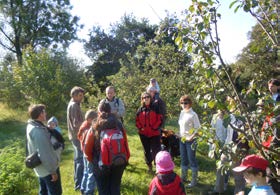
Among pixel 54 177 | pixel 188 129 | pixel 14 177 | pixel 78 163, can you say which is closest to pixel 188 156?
pixel 188 129

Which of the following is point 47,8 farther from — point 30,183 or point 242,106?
point 242,106

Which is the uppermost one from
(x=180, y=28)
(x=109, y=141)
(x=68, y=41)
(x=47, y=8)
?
(x=47, y=8)

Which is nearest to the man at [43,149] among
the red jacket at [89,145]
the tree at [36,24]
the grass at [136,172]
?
the red jacket at [89,145]

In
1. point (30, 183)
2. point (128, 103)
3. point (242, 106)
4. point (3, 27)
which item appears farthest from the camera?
point (3, 27)

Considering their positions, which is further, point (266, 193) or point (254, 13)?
point (266, 193)

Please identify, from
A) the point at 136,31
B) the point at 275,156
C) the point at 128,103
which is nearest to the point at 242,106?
the point at 275,156

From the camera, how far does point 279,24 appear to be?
2975 millimetres

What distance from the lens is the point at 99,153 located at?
15.3 ft

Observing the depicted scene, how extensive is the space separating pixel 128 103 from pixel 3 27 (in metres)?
21.8

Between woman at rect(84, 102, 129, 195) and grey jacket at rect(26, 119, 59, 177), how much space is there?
1.84ft

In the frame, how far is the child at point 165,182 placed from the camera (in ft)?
13.4

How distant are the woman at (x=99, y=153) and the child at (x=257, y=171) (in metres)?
2.00

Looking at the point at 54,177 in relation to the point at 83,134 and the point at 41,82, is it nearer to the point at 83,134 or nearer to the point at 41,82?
the point at 83,134

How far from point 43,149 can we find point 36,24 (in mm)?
26376
